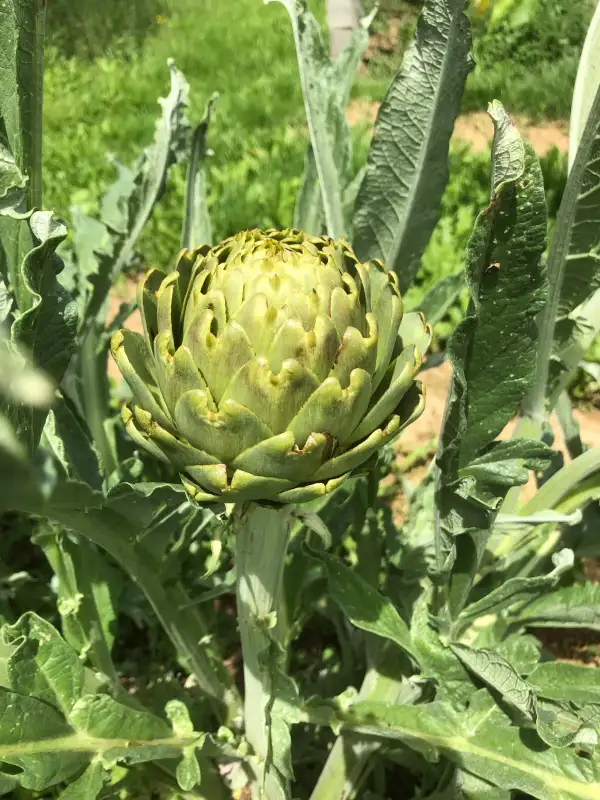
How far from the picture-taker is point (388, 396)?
44 cm

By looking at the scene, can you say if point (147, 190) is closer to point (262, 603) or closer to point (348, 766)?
point (262, 603)

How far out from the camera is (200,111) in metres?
2.58

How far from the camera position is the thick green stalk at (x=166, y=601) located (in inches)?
20.5

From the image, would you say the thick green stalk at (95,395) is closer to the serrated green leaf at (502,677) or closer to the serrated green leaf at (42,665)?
the serrated green leaf at (42,665)

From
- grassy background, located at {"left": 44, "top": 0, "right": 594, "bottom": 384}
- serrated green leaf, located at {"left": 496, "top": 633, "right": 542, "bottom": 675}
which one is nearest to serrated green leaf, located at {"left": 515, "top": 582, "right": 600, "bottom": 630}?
serrated green leaf, located at {"left": 496, "top": 633, "right": 542, "bottom": 675}

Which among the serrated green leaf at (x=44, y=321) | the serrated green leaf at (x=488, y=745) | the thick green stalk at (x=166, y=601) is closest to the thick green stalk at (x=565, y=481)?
the serrated green leaf at (x=488, y=745)

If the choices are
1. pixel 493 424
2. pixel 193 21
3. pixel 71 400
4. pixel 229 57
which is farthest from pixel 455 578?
pixel 193 21

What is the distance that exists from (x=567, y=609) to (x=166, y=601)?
1.15 ft

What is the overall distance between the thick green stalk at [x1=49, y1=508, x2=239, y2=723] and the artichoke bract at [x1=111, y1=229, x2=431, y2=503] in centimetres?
10

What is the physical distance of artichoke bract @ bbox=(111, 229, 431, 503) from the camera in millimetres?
411

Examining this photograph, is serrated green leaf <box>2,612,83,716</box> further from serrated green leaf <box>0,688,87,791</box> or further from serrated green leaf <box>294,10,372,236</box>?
serrated green leaf <box>294,10,372,236</box>

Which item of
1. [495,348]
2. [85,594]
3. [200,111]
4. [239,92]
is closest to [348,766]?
[85,594]

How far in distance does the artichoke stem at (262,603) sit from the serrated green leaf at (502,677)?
5.9 inches

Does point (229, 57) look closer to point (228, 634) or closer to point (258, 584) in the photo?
point (228, 634)
